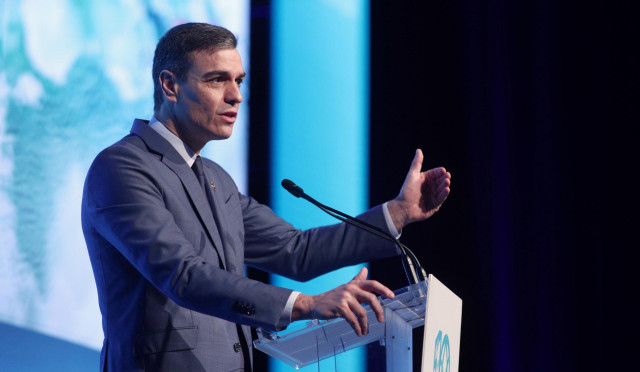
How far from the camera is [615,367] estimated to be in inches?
119

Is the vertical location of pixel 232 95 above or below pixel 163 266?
above

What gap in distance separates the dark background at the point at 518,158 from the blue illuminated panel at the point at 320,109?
0.06m

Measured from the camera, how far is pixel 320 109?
129 inches

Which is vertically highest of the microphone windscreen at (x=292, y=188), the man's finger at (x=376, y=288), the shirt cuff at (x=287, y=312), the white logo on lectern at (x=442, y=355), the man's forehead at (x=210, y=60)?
the man's forehead at (x=210, y=60)

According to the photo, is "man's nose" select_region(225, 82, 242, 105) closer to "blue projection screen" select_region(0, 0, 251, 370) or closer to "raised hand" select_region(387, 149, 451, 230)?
"raised hand" select_region(387, 149, 451, 230)

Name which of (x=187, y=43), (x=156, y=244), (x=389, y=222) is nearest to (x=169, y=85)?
(x=187, y=43)

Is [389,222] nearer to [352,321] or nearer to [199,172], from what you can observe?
[199,172]

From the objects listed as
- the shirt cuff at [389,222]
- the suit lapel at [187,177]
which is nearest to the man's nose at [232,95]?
the suit lapel at [187,177]

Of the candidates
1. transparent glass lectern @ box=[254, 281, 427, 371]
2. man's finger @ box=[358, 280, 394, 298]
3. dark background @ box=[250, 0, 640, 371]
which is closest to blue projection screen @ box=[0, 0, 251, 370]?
dark background @ box=[250, 0, 640, 371]

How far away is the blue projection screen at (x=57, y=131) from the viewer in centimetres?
250

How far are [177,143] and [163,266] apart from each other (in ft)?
1.62

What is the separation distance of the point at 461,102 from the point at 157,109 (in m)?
1.57

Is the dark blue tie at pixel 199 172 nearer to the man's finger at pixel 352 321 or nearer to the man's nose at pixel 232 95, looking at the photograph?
the man's nose at pixel 232 95

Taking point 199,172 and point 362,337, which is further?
point 199,172
